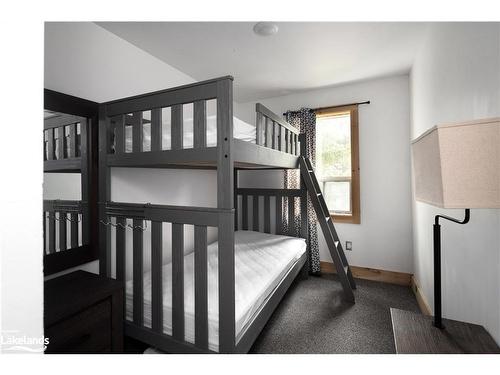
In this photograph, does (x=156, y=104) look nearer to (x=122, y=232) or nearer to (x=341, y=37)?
(x=122, y=232)

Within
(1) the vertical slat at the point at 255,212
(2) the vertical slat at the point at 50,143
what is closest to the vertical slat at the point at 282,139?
(1) the vertical slat at the point at 255,212

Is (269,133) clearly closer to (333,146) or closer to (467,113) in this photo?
(467,113)

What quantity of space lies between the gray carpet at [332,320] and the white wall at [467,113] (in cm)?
47

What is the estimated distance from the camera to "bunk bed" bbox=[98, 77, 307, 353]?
1175 mm

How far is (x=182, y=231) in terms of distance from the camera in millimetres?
1289

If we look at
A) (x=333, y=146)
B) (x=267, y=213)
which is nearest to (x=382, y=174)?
(x=333, y=146)

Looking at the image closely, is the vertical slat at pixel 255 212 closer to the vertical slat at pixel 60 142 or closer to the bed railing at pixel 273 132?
the bed railing at pixel 273 132

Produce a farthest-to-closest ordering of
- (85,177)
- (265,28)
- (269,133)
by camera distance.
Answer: (269,133), (265,28), (85,177)

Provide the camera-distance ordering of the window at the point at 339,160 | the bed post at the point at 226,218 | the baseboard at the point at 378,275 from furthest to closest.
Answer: the window at the point at 339,160 < the baseboard at the point at 378,275 < the bed post at the point at 226,218

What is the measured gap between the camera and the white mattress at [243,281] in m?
1.26

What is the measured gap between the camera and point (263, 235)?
2867mm

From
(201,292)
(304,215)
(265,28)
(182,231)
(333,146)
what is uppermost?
(265,28)

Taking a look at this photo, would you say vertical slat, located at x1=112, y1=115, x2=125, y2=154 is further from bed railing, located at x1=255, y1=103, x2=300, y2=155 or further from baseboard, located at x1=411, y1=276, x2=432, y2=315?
baseboard, located at x1=411, y1=276, x2=432, y2=315

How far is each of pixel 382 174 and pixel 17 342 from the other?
10.3 ft
